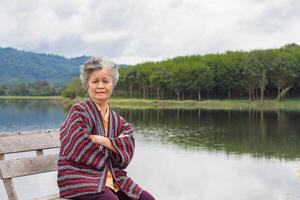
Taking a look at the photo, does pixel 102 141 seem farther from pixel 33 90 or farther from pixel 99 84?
pixel 33 90

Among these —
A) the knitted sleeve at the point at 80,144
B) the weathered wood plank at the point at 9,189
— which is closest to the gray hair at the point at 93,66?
the knitted sleeve at the point at 80,144

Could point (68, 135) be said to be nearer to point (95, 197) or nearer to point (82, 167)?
point (82, 167)

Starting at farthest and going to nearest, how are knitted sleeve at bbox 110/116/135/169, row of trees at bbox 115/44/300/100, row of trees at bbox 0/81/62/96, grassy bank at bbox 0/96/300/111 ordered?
row of trees at bbox 0/81/62/96 < row of trees at bbox 115/44/300/100 < grassy bank at bbox 0/96/300/111 < knitted sleeve at bbox 110/116/135/169

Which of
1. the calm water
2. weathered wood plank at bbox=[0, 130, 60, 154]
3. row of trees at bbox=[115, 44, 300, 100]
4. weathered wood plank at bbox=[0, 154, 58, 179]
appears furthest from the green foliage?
weathered wood plank at bbox=[0, 154, 58, 179]

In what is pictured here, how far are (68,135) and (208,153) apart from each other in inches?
835

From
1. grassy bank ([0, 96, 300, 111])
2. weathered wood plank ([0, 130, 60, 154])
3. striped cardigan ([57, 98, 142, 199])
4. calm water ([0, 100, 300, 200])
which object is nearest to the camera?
striped cardigan ([57, 98, 142, 199])

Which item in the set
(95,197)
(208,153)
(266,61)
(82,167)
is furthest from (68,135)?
(266,61)

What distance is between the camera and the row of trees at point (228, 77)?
3398 inches

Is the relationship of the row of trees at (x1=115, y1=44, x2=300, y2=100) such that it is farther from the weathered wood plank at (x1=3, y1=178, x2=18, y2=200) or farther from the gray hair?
the weathered wood plank at (x1=3, y1=178, x2=18, y2=200)

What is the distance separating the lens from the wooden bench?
4160mm

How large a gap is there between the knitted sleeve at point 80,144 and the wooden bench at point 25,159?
1.46 feet

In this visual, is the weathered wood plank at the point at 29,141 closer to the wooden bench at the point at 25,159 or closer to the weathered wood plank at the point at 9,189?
the wooden bench at the point at 25,159

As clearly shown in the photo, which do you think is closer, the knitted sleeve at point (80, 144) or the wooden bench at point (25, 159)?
the knitted sleeve at point (80, 144)

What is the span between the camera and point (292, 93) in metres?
92.1
